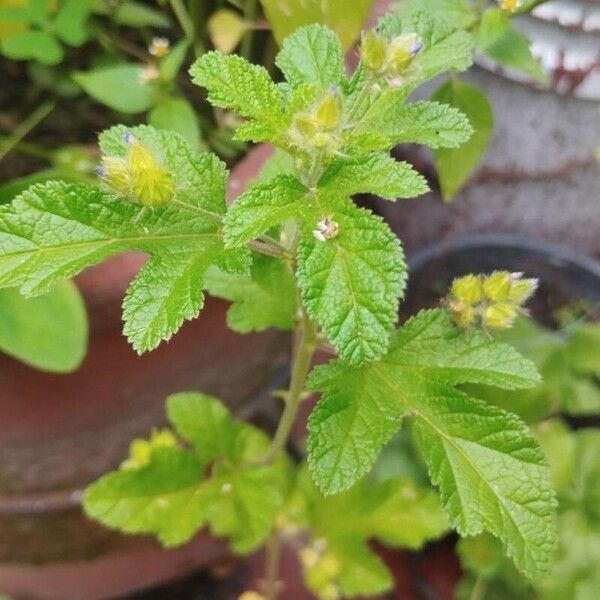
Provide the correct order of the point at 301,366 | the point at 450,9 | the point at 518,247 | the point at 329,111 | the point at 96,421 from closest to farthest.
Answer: the point at 329,111 < the point at 301,366 < the point at 450,9 < the point at 96,421 < the point at 518,247

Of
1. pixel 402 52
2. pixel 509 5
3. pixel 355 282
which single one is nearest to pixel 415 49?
pixel 402 52

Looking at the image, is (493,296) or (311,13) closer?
(493,296)

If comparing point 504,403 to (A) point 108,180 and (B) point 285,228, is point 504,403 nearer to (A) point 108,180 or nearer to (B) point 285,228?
(B) point 285,228

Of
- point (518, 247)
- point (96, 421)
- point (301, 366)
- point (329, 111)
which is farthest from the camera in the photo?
point (518, 247)

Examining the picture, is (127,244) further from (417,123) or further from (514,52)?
(514,52)

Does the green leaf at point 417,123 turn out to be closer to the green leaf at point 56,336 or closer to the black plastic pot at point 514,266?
the green leaf at point 56,336

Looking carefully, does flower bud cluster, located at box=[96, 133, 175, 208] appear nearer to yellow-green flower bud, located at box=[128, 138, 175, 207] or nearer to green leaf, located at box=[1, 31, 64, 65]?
yellow-green flower bud, located at box=[128, 138, 175, 207]

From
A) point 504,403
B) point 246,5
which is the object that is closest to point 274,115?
point 246,5

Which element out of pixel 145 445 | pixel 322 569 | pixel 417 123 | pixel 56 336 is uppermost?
pixel 417 123
